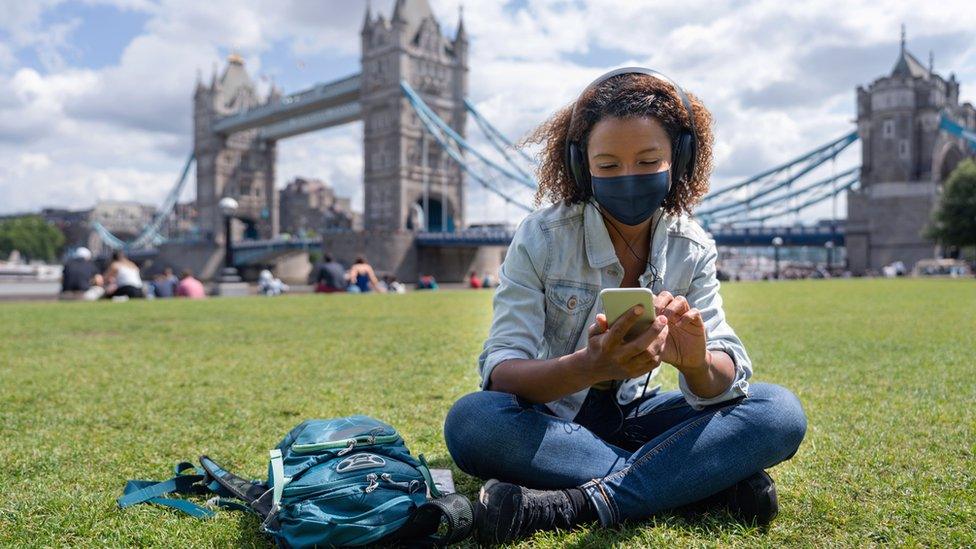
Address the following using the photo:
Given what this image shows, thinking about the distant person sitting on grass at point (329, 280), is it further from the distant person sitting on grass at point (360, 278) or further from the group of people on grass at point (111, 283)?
the group of people on grass at point (111, 283)

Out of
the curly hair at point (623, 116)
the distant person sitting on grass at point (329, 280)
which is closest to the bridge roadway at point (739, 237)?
the distant person sitting on grass at point (329, 280)

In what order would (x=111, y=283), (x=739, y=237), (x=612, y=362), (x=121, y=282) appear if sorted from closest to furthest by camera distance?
(x=612, y=362) → (x=121, y=282) → (x=111, y=283) → (x=739, y=237)

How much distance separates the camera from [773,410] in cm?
199

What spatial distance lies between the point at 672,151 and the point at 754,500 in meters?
0.95

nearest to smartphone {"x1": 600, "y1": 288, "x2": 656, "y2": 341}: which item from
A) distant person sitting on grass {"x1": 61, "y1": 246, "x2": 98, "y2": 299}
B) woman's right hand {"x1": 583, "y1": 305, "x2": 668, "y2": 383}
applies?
woman's right hand {"x1": 583, "y1": 305, "x2": 668, "y2": 383}

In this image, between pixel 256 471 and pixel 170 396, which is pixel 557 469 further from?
pixel 170 396

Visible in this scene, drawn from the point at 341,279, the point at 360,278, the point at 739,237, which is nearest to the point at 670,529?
the point at 341,279

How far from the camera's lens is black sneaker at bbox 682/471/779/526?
6.38 feet

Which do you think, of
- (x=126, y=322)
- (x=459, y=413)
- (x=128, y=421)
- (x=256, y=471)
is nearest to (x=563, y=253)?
(x=459, y=413)

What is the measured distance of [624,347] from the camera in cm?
165

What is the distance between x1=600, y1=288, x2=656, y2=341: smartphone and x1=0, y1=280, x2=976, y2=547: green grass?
58 centimetres

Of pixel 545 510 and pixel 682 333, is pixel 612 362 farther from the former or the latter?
pixel 545 510

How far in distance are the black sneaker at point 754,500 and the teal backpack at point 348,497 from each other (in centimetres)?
72

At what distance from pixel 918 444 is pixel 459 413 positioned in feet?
5.80
